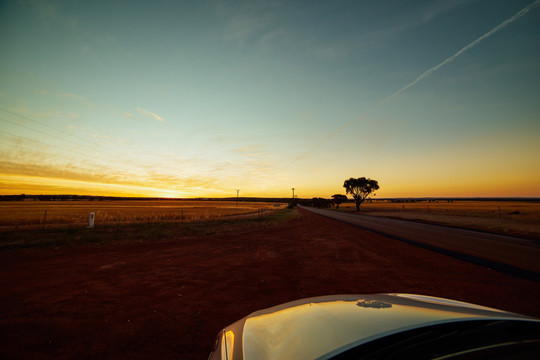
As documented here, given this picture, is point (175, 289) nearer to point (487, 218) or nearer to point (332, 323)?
point (332, 323)

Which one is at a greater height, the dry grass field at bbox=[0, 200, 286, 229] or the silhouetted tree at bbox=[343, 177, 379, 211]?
the silhouetted tree at bbox=[343, 177, 379, 211]

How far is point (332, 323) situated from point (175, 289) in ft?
16.8

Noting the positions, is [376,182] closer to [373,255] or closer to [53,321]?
[373,255]

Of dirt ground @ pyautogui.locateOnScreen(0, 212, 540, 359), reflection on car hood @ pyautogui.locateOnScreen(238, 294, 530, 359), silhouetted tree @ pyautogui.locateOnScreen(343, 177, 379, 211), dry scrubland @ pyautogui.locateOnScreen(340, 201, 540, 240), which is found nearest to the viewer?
reflection on car hood @ pyautogui.locateOnScreen(238, 294, 530, 359)

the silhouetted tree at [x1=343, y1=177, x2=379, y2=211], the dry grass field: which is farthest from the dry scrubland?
the dry grass field

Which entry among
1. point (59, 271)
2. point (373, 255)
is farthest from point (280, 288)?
point (59, 271)

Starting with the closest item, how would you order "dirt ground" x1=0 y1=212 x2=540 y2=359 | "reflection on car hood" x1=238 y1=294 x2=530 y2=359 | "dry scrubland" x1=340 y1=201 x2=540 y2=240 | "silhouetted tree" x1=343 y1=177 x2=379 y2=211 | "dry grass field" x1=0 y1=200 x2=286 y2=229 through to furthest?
"reflection on car hood" x1=238 y1=294 x2=530 y2=359
"dirt ground" x1=0 y1=212 x2=540 y2=359
"dry scrubland" x1=340 y1=201 x2=540 y2=240
"dry grass field" x1=0 y1=200 x2=286 y2=229
"silhouetted tree" x1=343 y1=177 x2=379 y2=211

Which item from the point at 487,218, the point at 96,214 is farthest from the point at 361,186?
the point at 96,214

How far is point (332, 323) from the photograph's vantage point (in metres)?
1.73

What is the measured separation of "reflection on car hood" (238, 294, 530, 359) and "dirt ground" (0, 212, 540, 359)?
2.06 meters

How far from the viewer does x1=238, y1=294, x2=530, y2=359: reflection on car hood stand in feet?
4.76

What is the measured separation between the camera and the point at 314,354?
52.4 inches

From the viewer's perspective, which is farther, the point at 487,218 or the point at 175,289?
the point at 487,218

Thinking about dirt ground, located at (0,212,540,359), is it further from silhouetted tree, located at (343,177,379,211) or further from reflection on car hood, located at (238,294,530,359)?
silhouetted tree, located at (343,177,379,211)
